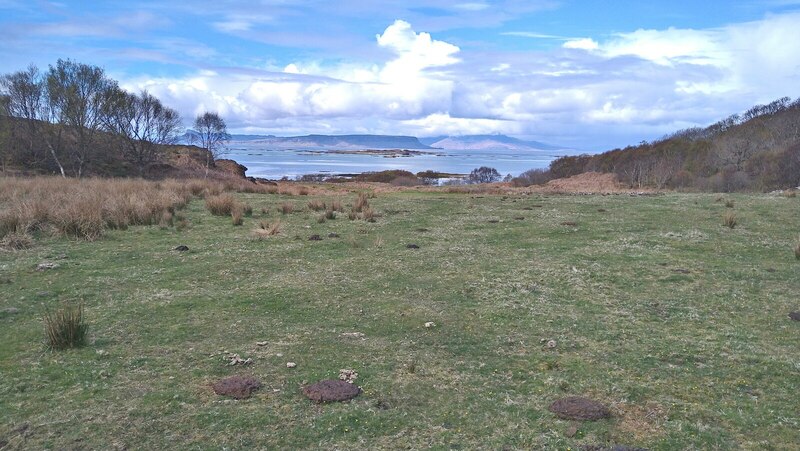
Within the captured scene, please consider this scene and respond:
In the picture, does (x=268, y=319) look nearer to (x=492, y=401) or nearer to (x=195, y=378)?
(x=195, y=378)

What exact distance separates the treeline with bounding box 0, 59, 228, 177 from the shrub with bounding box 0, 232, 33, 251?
120 feet

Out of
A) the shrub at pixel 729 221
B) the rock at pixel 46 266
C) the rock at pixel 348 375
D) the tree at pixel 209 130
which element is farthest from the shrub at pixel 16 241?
the tree at pixel 209 130

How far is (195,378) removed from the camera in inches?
216

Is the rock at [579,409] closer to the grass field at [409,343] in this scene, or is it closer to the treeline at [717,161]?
the grass field at [409,343]

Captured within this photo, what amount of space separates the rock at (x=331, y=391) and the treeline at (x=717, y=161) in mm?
45958

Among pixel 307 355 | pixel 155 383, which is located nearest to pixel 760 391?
pixel 307 355

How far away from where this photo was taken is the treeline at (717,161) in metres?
48.0

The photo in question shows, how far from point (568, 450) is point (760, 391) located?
2.36 m

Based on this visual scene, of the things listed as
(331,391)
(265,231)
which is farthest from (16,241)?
(331,391)

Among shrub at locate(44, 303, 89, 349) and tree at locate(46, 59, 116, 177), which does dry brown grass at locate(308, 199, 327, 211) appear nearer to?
shrub at locate(44, 303, 89, 349)

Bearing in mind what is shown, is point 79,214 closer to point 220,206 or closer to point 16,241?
point 16,241

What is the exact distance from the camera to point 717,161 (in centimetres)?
6512

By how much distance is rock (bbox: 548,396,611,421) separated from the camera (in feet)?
15.7

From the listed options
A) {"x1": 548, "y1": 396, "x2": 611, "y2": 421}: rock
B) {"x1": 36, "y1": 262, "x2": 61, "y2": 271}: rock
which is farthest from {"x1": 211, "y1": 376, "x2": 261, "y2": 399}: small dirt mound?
{"x1": 36, "y1": 262, "x2": 61, "y2": 271}: rock
